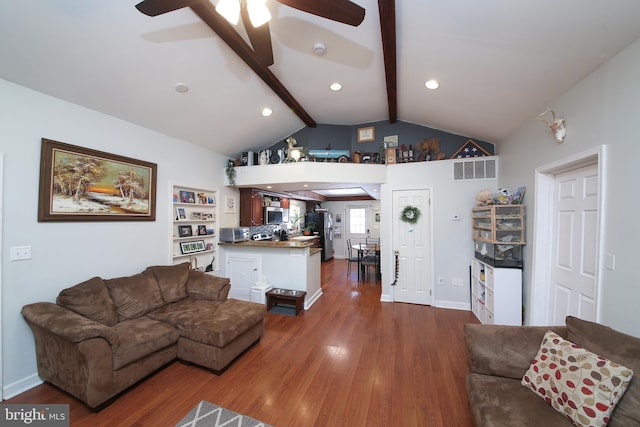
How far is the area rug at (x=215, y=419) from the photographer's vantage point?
169cm

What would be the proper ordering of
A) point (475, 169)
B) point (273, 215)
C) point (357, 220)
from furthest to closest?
1. point (357, 220)
2. point (273, 215)
3. point (475, 169)

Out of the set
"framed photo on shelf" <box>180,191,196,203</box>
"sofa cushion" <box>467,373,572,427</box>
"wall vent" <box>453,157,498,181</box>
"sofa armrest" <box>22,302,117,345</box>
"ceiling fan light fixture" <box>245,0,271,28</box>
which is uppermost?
"ceiling fan light fixture" <box>245,0,271,28</box>

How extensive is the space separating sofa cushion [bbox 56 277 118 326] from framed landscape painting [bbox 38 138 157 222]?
2.24 ft

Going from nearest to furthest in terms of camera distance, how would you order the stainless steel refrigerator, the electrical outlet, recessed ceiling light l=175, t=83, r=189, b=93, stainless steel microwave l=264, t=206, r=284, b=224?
1. the electrical outlet
2. recessed ceiling light l=175, t=83, r=189, b=93
3. stainless steel microwave l=264, t=206, r=284, b=224
4. the stainless steel refrigerator

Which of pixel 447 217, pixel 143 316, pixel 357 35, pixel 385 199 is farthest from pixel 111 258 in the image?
pixel 447 217

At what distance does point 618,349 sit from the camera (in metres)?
1.28

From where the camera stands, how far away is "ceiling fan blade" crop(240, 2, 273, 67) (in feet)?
4.78

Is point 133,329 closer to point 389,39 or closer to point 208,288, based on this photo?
point 208,288

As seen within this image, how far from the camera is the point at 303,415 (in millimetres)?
1773

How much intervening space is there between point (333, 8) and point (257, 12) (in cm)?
42

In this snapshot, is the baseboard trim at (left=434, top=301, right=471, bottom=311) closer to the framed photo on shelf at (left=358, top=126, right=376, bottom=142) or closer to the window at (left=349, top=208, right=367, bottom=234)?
the framed photo on shelf at (left=358, top=126, right=376, bottom=142)

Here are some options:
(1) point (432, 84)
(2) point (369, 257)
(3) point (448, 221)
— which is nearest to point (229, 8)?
(1) point (432, 84)

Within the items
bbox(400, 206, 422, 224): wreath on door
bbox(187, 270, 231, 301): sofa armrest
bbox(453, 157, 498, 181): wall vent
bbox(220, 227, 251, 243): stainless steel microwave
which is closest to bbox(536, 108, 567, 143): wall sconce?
bbox(453, 157, 498, 181): wall vent

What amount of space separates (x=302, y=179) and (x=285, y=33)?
79.9 inches
